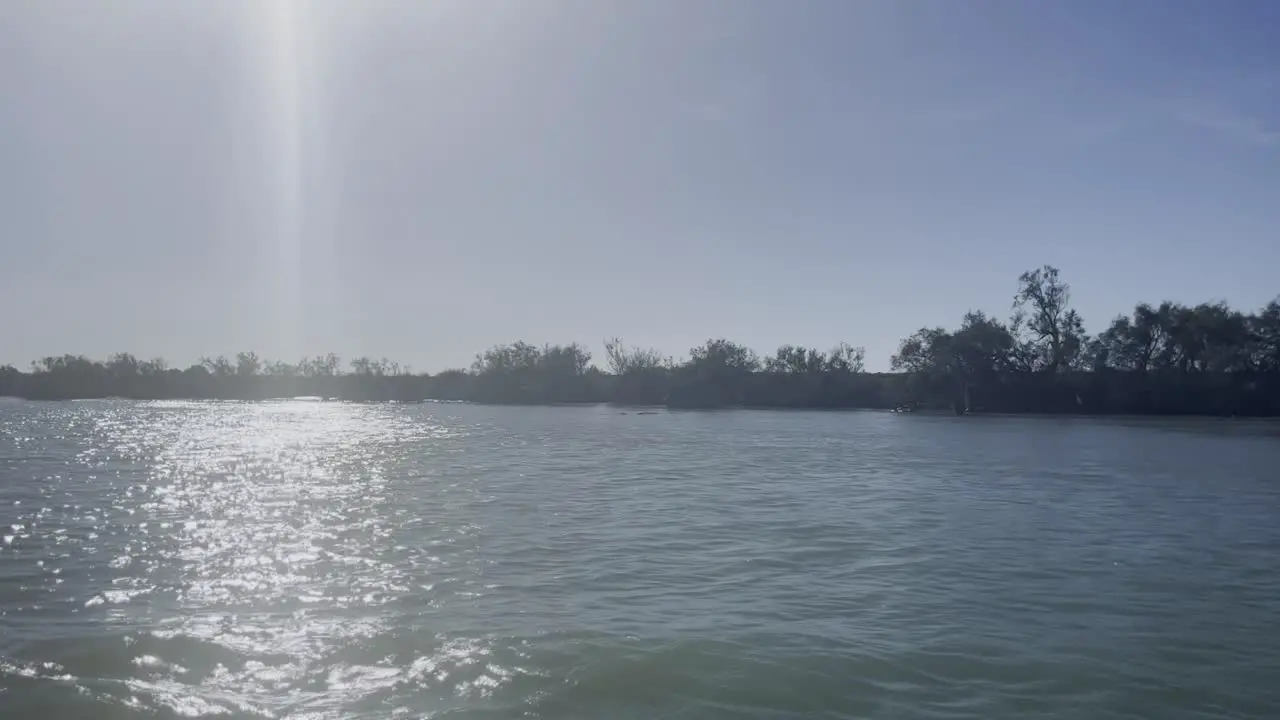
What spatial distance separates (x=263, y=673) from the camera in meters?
9.34

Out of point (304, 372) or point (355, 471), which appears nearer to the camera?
point (355, 471)

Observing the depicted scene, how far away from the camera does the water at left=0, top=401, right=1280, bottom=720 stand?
9141 millimetres

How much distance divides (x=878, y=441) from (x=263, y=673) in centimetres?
4557

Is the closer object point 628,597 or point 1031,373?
point 628,597

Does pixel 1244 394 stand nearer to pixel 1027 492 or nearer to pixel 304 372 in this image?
pixel 1027 492

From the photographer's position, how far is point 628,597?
505 inches

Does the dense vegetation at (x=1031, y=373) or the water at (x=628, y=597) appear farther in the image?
the dense vegetation at (x=1031, y=373)

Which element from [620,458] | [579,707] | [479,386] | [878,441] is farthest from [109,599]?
[479,386]

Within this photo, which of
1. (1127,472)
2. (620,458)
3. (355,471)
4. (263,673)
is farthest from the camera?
(620,458)

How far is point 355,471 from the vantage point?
3147cm

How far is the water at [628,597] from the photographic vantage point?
914cm

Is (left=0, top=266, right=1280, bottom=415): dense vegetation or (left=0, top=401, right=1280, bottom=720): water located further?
(left=0, top=266, right=1280, bottom=415): dense vegetation

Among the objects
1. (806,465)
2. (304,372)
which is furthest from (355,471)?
(304,372)

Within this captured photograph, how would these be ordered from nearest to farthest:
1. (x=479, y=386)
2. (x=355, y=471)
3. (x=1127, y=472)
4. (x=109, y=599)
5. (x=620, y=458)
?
Result: (x=109, y=599)
(x=355, y=471)
(x=1127, y=472)
(x=620, y=458)
(x=479, y=386)
